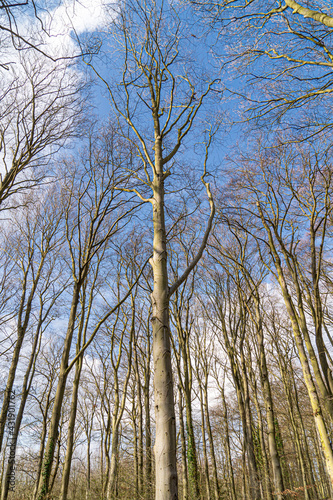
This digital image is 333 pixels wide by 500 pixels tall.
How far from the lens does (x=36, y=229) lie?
9.56 m

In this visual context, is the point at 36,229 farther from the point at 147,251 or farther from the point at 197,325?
the point at 197,325

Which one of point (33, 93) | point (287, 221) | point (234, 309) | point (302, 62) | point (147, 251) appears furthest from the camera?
point (147, 251)

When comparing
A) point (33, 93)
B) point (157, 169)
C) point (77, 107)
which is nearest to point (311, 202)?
point (157, 169)

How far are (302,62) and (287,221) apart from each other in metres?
3.38

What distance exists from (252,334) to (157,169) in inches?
368

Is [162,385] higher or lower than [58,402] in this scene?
lower

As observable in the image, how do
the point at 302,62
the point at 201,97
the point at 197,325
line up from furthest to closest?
the point at 197,325 → the point at 201,97 → the point at 302,62

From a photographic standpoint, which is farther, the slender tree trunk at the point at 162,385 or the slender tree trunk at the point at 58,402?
the slender tree trunk at the point at 58,402

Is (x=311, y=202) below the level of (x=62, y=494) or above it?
above

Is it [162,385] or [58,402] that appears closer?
[162,385]

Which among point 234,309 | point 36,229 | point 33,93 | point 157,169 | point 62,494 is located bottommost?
point 62,494

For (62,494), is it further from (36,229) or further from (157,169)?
(36,229)

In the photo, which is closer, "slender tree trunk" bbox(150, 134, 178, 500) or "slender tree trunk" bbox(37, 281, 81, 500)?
"slender tree trunk" bbox(150, 134, 178, 500)

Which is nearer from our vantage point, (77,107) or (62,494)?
(77,107)
